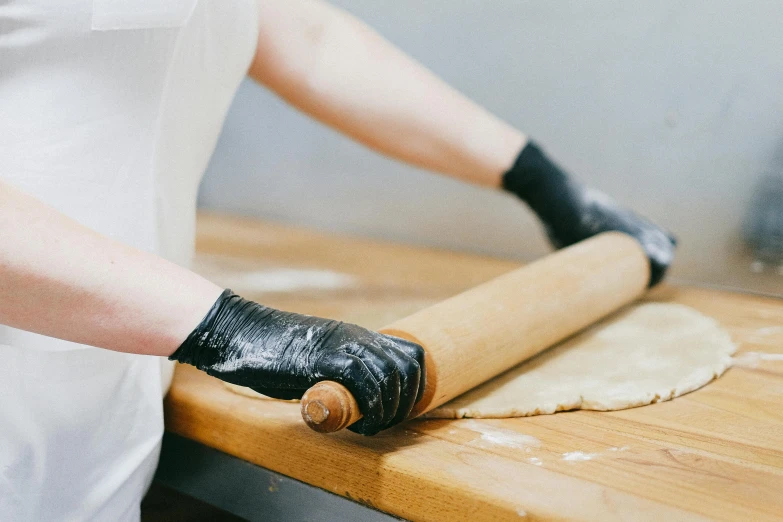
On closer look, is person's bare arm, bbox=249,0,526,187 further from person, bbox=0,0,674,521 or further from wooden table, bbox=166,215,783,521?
wooden table, bbox=166,215,783,521

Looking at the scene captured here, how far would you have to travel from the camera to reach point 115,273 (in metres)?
→ 0.68

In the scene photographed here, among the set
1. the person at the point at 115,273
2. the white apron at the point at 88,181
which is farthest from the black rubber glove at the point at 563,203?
the white apron at the point at 88,181

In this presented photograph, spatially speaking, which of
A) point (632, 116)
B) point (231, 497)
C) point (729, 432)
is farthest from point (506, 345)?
point (632, 116)

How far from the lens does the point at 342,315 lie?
3.85 ft

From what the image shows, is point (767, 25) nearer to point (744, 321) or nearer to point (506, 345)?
point (744, 321)

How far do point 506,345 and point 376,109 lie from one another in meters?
0.56

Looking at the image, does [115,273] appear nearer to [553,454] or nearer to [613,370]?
[553,454]

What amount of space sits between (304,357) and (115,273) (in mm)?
195

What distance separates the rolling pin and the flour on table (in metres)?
0.03

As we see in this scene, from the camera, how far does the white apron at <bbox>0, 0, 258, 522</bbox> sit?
2.50 feet

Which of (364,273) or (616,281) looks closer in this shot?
(616,281)

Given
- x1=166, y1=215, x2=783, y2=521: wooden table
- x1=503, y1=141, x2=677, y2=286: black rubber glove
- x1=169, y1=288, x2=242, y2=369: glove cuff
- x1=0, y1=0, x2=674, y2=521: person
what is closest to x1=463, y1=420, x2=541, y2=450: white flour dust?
x1=166, y1=215, x2=783, y2=521: wooden table

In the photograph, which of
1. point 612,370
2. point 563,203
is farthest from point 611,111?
point 612,370

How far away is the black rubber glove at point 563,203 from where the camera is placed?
49.4 inches
